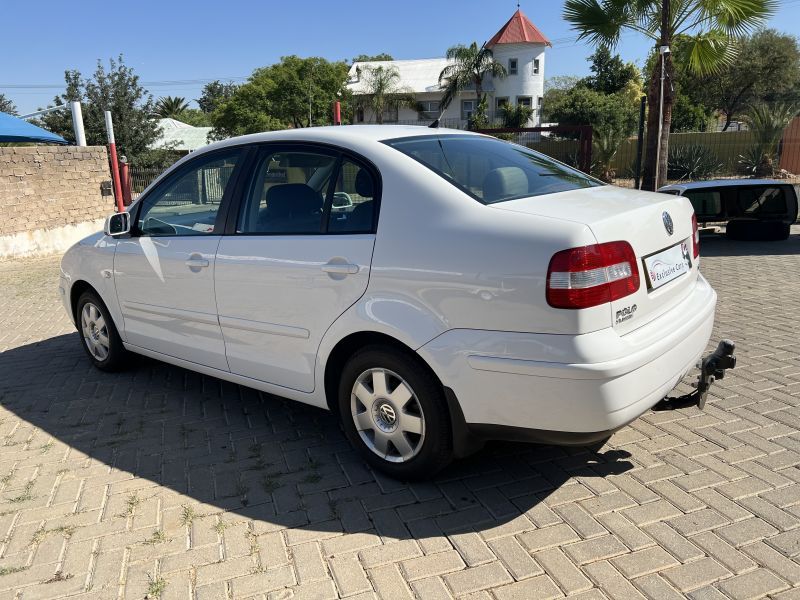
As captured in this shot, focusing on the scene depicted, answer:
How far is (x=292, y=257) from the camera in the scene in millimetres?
3297

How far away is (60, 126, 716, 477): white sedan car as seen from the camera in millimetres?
2527

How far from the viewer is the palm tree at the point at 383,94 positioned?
4894cm

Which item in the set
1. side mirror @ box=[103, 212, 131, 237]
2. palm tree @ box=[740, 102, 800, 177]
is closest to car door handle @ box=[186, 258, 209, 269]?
side mirror @ box=[103, 212, 131, 237]

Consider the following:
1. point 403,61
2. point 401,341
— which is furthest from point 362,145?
point 403,61

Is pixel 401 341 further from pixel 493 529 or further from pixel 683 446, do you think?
pixel 683 446

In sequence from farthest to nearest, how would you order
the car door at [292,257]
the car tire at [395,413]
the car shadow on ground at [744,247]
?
the car shadow on ground at [744,247] → the car door at [292,257] → the car tire at [395,413]

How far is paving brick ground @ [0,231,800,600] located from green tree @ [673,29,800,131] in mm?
39502

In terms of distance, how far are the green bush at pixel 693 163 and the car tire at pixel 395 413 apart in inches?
874

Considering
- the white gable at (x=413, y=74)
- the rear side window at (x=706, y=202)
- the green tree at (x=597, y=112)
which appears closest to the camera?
the rear side window at (x=706, y=202)

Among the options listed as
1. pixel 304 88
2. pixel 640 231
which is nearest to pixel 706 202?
pixel 640 231

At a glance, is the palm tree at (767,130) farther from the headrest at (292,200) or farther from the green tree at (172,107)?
the green tree at (172,107)

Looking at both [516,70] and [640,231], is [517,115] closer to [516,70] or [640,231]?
[516,70]

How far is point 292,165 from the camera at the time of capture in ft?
11.7

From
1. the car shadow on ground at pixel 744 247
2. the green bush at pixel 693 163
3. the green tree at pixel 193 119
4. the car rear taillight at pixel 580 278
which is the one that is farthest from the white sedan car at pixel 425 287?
the green tree at pixel 193 119
